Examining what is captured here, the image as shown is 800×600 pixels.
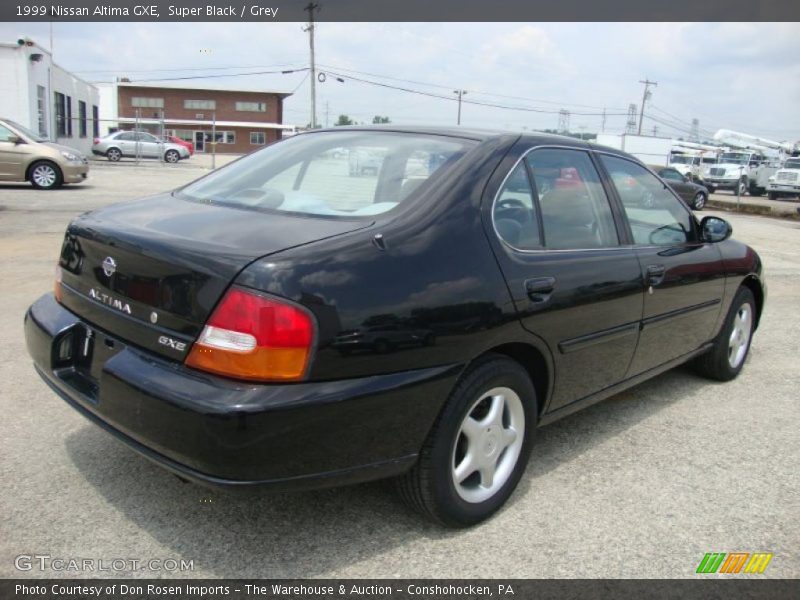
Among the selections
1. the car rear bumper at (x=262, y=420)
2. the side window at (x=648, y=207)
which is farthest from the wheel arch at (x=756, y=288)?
the car rear bumper at (x=262, y=420)

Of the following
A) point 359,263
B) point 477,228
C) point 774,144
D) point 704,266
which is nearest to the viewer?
point 359,263

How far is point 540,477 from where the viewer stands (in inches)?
126

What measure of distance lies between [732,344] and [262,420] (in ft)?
12.4

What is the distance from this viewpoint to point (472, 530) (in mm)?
2730

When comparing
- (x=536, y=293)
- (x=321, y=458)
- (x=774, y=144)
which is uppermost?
(x=774, y=144)

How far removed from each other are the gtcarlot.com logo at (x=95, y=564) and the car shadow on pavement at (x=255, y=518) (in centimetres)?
5

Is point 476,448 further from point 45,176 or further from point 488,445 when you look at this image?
point 45,176

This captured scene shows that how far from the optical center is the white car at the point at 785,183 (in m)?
30.4

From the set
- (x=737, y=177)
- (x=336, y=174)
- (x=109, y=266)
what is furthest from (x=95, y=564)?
(x=737, y=177)

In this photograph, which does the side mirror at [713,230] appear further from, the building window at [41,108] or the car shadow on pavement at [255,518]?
the building window at [41,108]

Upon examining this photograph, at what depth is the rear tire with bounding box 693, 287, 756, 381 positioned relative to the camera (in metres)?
4.57

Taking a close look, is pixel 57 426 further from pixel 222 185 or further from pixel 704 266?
pixel 704 266

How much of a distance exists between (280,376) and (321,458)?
0.31 metres

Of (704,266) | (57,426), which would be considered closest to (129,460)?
(57,426)
